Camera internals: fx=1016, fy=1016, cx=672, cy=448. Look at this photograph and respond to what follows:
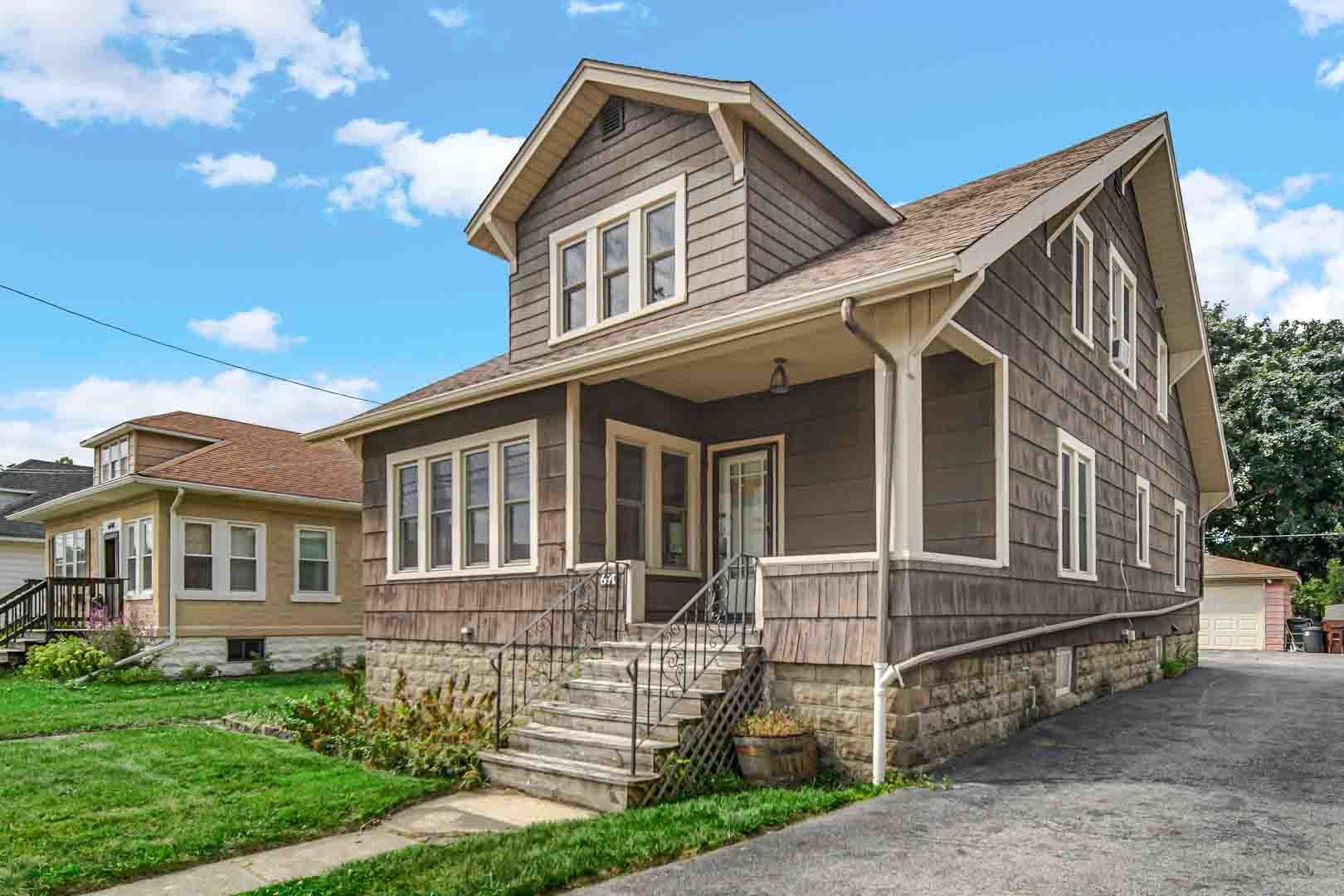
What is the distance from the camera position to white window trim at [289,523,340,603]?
66.3 ft

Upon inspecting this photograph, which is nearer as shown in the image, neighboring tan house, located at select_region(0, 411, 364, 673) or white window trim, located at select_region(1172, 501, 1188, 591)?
white window trim, located at select_region(1172, 501, 1188, 591)

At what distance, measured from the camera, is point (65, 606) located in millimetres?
20047

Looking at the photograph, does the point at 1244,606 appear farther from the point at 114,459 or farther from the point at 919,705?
the point at 114,459

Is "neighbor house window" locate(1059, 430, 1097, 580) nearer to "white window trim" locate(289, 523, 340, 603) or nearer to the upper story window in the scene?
"white window trim" locate(289, 523, 340, 603)

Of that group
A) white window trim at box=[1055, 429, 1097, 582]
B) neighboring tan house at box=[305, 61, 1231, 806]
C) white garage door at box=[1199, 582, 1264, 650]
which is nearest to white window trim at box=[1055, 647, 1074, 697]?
neighboring tan house at box=[305, 61, 1231, 806]

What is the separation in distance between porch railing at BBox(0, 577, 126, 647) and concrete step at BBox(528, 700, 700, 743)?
1413 cm

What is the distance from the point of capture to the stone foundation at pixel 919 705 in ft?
25.3

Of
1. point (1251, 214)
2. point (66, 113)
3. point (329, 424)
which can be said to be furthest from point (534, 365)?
point (1251, 214)

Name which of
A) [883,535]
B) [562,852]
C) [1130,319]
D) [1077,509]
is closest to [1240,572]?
[1130,319]

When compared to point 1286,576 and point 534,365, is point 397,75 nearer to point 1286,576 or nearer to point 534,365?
point 534,365

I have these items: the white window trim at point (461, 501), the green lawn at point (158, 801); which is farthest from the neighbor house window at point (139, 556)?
the green lawn at point (158, 801)

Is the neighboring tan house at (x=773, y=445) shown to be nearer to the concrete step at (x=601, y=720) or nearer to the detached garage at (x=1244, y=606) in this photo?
the concrete step at (x=601, y=720)

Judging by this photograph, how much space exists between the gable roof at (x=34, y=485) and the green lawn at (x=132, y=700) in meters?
11.5

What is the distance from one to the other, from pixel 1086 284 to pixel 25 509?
84.6ft
